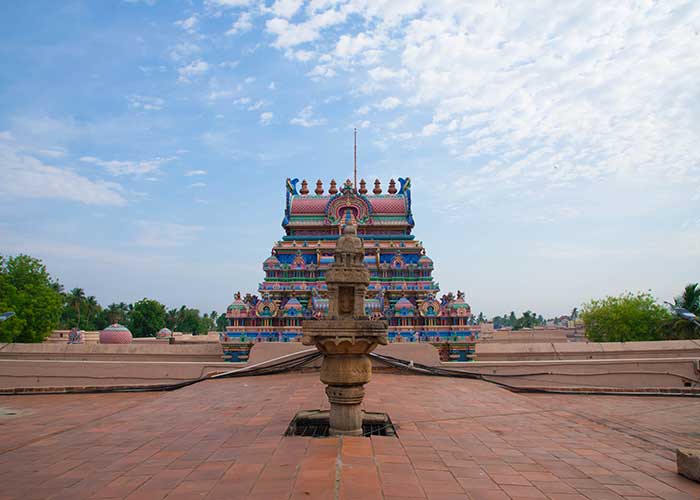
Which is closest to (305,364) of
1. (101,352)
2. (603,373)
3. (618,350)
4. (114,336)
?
(603,373)

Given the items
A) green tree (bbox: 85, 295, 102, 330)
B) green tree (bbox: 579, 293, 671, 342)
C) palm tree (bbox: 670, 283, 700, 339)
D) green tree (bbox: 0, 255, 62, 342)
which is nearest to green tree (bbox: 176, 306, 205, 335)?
green tree (bbox: 85, 295, 102, 330)

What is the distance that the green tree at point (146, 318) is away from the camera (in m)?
46.9

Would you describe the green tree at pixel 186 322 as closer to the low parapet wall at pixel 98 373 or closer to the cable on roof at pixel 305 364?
the low parapet wall at pixel 98 373

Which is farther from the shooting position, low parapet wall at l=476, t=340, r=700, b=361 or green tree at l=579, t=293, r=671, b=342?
green tree at l=579, t=293, r=671, b=342

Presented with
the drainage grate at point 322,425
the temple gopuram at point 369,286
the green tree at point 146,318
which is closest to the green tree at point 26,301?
the temple gopuram at point 369,286

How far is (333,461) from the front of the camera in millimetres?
4926

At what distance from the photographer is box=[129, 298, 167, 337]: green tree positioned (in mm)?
46938

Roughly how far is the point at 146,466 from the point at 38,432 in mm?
3247

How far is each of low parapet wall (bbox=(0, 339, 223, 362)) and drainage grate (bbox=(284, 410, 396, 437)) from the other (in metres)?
11.9

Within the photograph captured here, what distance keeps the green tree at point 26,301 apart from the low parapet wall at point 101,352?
782 cm

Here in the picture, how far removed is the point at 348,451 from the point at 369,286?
70.7 ft

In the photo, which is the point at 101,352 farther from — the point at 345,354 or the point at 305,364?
the point at 345,354

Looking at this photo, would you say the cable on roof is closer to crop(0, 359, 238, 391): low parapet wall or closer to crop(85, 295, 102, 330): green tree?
crop(0, 359, 238, 391): low parapet wall

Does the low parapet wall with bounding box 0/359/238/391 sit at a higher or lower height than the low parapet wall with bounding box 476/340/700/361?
lower
